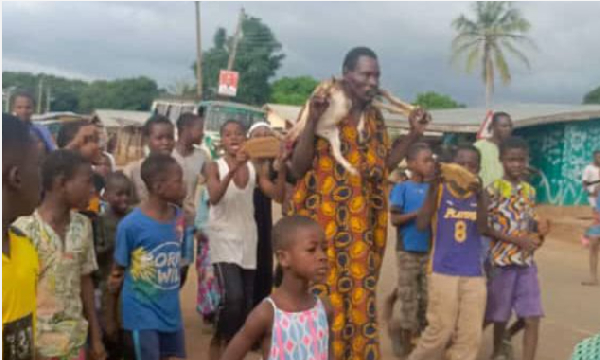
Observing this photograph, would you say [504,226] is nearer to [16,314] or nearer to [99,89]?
[16,314]

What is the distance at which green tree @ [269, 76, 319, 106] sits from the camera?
55775mm

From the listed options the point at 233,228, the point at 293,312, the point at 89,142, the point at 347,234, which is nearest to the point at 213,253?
the point at 233,228

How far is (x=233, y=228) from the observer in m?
5.42

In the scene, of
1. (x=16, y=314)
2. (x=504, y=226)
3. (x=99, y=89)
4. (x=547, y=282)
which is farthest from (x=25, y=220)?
(x=99, y=89)

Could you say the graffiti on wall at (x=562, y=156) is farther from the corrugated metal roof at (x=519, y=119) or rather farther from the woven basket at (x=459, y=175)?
the woven basket at (x=459, y=175)

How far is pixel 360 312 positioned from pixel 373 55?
1301 millimetres

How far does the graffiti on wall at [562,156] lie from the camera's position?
19219 millimetres

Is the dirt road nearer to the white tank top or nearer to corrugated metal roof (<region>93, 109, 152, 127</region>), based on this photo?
the white tank top

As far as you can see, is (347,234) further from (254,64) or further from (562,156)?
(254,64)

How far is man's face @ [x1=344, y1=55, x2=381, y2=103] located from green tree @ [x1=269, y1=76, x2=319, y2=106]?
5095 centimetres

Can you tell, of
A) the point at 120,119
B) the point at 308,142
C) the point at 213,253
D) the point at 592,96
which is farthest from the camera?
the point at 592,96

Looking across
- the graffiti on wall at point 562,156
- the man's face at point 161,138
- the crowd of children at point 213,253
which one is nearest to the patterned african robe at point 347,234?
the crowd of children at point 213,253

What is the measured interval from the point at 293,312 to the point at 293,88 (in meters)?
57.0

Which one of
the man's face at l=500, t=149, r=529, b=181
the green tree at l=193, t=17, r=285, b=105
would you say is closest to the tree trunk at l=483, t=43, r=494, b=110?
the green tree at l=193, t=17, r=285, b=105
